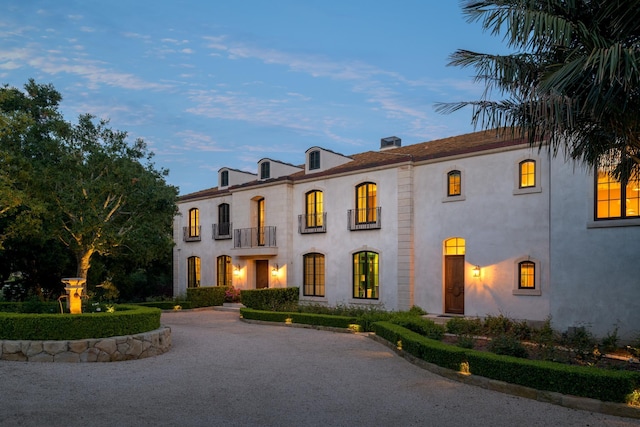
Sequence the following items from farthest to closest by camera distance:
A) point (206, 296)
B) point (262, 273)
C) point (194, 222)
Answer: point (194, 222) → point (262, 273) → point (206, 296)

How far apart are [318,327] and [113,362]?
741 cm

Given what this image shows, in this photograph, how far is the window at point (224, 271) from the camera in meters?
26.5

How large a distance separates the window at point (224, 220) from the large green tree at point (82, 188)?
773cm

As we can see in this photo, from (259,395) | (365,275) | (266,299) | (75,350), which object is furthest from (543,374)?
(266,299)

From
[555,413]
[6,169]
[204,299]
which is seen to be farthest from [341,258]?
[555,413]

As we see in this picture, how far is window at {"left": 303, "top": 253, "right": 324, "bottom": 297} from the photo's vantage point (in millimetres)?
21870

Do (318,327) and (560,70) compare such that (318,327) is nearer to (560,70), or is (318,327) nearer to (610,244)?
(610,244)

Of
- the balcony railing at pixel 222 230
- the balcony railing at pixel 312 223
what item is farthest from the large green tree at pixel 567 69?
the balcony railing at pixel 222 230

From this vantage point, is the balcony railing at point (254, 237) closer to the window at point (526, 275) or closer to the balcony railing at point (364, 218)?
the balcony railing at point (364, 218)

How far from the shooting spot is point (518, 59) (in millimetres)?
8805

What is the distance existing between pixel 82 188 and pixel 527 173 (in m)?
13.7

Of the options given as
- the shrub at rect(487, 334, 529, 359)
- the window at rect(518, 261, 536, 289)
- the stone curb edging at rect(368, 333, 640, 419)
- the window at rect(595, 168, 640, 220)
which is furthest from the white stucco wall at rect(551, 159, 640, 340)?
the stone curb edging at rect(368, 333, 640, 419)

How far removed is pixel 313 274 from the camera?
22.2 m

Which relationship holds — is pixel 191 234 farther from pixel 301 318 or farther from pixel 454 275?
pixel 454 275
